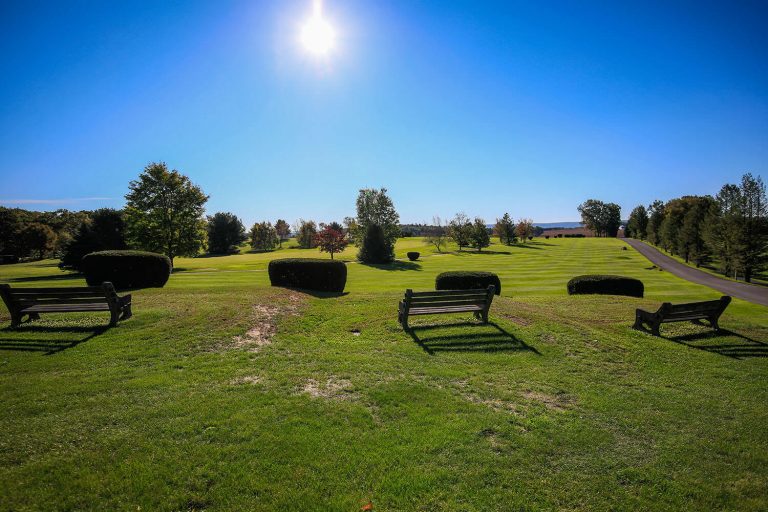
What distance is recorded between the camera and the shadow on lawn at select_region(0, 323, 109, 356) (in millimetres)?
8523

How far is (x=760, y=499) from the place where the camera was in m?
4.27

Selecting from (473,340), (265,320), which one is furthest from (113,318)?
(473,340)

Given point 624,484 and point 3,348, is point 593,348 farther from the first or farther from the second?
point 3,348

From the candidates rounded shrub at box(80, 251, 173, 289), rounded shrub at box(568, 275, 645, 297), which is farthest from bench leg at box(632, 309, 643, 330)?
rounded shrub at box(80, 251, 173, 289)

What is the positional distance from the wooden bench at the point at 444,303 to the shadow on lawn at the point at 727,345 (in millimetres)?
5591

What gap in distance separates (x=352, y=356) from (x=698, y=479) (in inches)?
248

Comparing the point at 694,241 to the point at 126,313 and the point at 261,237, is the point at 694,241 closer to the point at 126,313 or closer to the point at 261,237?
the point at 126,313

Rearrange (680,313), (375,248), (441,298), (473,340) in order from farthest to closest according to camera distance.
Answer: (375,248), (680,313), (441,298), (473,340)

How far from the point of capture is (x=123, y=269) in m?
16.3

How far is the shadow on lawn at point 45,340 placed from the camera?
28.0 ft

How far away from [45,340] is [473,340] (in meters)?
11.1

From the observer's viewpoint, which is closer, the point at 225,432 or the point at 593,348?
the point at 225,432

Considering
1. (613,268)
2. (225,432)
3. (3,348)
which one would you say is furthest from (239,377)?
(613,268)

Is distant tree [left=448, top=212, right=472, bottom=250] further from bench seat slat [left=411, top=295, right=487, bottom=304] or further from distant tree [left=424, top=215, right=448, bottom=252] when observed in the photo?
bench seat slat [left=411, top=295, right=487, bottom=304]
